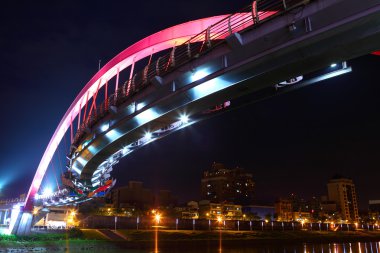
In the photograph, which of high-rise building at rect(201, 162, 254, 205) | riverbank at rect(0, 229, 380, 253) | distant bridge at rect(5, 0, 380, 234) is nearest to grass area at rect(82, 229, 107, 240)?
riverbank at rect(0, 229, 380, 253)

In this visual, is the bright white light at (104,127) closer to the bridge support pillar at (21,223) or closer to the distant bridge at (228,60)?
the distant bridge at (228,60)

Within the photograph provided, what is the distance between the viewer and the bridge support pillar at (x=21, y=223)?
4185 cm

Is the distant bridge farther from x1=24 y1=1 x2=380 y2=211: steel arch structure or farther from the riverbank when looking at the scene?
the riverbank

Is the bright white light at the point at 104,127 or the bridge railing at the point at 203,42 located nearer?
the bridge railing at the point at 203,42

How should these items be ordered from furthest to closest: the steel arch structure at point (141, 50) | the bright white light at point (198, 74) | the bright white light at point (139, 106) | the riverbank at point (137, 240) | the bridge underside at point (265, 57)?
the riverbank at point (137, 240) → the bright white light at point (139, 106) → the steel arch structure at point (141, 50) → the bright white light at point (198, 74) → the bridge underside at point (265, 57)

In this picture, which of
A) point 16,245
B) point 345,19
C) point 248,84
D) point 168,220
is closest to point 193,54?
point 248,84

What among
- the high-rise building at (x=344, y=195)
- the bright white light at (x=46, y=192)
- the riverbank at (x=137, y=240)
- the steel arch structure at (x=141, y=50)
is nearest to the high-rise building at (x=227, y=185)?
the high-rise building at (x=344, y=195)

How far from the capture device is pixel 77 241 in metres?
36.2

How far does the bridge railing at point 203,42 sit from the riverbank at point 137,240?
2009 cm

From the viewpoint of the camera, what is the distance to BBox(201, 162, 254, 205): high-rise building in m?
167

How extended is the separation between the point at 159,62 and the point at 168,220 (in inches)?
2161

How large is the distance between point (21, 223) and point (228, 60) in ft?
136

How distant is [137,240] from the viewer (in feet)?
145

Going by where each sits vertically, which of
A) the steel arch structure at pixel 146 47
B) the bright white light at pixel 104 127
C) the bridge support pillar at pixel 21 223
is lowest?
the bridge support pillar at pixel 21 223
